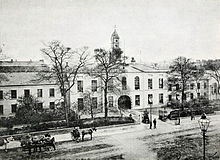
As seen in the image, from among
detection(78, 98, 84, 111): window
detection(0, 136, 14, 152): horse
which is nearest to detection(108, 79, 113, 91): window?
detection(78, 98, 84, 111): window

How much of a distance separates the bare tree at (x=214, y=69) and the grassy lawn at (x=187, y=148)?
1.56 meters

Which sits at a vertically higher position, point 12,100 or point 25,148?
point 12,100

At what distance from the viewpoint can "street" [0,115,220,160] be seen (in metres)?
5.39

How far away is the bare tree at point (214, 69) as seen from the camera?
22.9 feet

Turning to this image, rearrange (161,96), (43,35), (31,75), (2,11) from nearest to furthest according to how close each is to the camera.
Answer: (2,11), (43,35), (31,75), (161,96)

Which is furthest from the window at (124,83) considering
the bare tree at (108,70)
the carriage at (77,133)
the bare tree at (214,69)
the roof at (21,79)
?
the bare tree at (214,69)

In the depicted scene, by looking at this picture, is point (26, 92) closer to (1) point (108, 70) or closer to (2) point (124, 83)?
(1) point (108, 70)

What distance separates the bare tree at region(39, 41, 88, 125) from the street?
92 centimetres

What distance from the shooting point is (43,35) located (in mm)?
5035

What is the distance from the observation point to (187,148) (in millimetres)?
6141

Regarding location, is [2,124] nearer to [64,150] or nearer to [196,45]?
[64,150]

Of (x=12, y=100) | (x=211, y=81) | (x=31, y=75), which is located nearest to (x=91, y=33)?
(x=31, y=75)

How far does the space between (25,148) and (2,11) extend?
2849 mm

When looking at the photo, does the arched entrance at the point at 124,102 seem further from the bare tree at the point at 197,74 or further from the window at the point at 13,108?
the window at the point at 13,108
